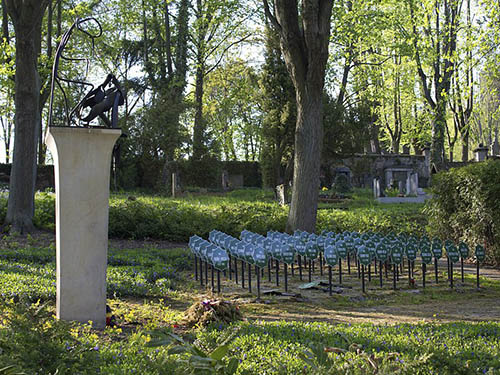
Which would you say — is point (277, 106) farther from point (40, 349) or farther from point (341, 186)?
point (40, 349)

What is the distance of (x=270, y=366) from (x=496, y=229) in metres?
7.72

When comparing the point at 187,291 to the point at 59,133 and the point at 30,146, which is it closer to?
the point at 59,133

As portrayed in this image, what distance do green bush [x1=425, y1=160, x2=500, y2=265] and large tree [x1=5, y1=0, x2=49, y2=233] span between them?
32.2ft

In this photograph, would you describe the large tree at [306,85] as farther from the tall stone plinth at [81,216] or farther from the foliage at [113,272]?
the tall stone plinth at [81,216]

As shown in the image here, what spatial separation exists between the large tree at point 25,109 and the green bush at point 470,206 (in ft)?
32.2

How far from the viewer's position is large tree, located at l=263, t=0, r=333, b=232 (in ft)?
36.4

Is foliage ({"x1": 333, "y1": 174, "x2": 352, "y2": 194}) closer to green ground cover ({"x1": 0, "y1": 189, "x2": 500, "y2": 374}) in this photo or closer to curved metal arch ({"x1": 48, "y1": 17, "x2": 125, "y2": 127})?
green ground cover ({"x1": 0, "y1": 189, "x2": 500, "y2": 374})

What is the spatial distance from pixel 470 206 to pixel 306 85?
4.34 m

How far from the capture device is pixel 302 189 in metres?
11.4

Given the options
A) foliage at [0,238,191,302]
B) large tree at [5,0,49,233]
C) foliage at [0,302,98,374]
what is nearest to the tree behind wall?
large tree at [5,0,49,233]

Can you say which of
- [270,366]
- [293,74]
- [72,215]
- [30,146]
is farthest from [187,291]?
[30,146]

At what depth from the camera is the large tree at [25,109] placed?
1227cm

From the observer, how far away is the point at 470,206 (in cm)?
1054

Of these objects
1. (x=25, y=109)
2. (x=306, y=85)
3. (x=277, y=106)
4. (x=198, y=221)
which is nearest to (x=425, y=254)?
(x=306, y=85)
